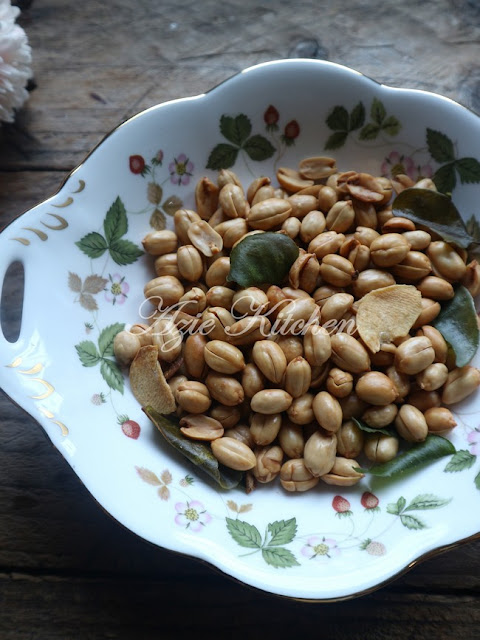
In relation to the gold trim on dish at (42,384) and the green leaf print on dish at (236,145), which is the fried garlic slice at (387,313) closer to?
the green leaf print on dish at (236,145)

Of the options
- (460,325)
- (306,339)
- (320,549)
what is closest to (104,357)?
(306,339)

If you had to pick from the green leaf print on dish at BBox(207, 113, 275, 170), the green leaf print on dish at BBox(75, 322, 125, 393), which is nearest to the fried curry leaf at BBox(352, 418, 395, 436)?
the green leaf print on dish at BBox(75, 322, 125, 393)

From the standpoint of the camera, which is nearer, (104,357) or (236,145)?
(104,357)

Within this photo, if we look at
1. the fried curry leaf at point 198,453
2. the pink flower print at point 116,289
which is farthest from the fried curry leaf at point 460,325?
the pink flower print at point 116,289

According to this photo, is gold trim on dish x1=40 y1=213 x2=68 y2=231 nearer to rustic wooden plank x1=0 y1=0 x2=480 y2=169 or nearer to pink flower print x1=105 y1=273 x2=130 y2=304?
pink flower print x1=105 y1=273 x2=130 y2=304

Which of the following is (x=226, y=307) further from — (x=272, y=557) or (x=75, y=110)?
(x=75, y=110)

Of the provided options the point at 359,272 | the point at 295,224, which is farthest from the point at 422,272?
the point at 295,224

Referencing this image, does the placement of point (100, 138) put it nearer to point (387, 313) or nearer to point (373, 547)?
point (387, 313)

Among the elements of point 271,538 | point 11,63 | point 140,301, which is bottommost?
point 271,538
